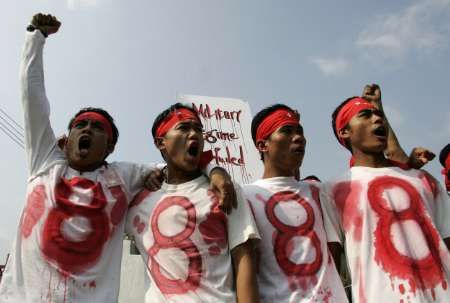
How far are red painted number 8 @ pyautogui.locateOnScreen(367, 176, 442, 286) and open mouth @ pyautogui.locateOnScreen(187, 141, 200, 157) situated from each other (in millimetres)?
1100

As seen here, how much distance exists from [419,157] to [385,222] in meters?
0.55

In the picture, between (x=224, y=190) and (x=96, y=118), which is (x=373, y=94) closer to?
Result: (x=224, y=190)

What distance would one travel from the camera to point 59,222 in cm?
260

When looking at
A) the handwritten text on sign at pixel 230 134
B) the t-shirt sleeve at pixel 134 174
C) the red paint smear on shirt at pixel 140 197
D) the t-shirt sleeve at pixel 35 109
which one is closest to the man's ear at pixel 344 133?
the t-shirt sleeve at pixel 134 174

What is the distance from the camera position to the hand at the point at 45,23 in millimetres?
2924

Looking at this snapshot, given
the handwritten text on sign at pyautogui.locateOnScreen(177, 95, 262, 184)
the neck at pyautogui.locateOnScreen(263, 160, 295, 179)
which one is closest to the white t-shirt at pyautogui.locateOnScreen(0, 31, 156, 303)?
the neck at pyautogui.locateOnScreen(263, 160, 295, 179)

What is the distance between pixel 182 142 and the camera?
281 centimetres

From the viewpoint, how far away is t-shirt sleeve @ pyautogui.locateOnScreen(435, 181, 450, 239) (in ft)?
8.89

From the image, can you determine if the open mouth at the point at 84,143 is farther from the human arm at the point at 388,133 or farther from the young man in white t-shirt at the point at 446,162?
the young man in white t-shirt at the point at 446,162

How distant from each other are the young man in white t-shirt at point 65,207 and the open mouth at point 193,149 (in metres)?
0.42

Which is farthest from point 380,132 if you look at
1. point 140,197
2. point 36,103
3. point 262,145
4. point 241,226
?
point 36,103

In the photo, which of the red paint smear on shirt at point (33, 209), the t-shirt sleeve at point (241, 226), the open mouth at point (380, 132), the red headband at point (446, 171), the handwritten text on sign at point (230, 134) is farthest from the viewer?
the handwritten text on sign at point (230, 134)

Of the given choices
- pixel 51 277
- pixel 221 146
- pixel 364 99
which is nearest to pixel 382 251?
pixel 364 99

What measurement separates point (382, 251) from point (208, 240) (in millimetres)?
1009
